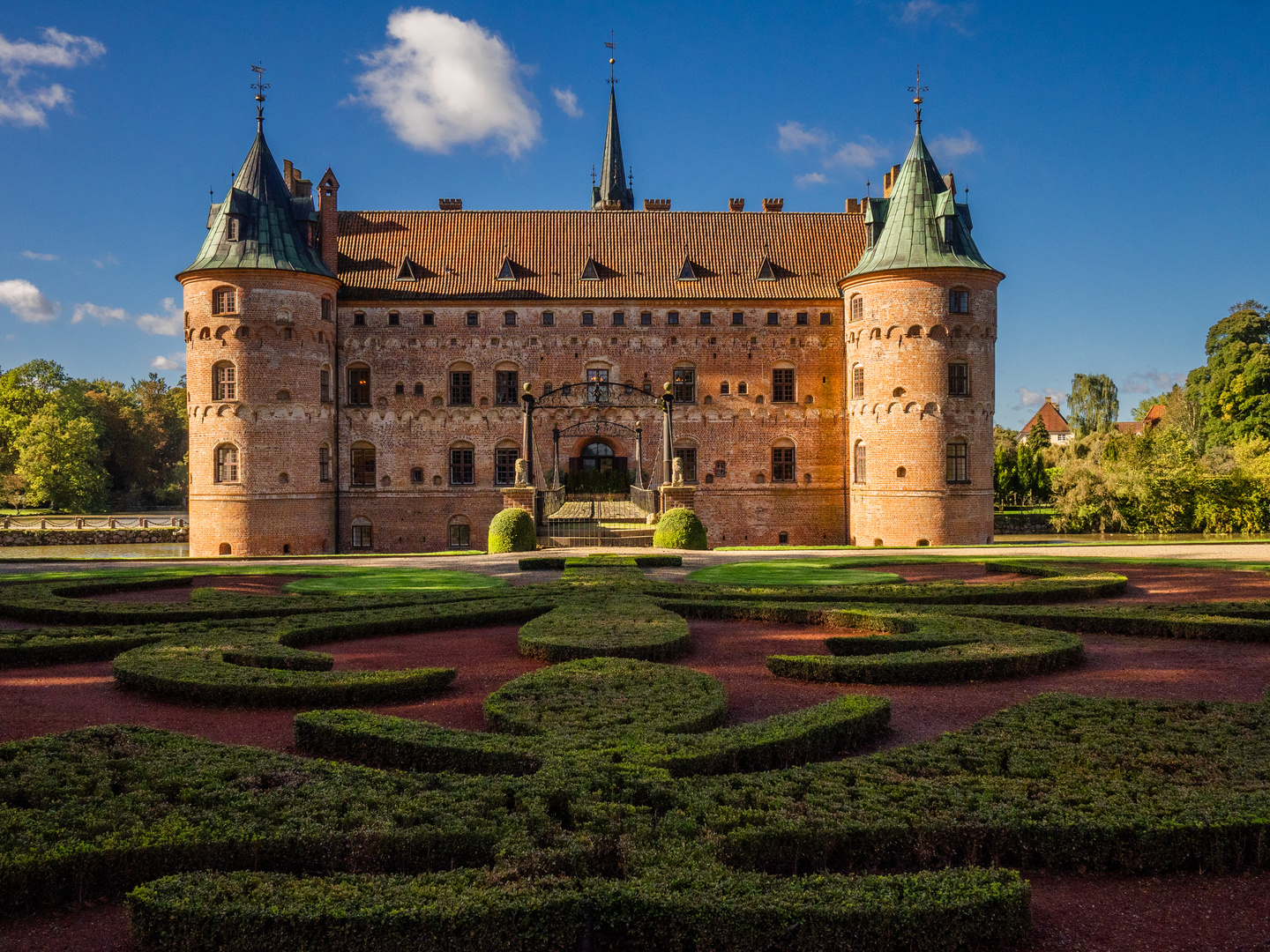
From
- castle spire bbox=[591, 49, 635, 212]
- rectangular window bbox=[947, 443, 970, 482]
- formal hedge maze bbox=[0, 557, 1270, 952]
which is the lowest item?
formal hedge maze bbox=[0, 557, 1270, 952]

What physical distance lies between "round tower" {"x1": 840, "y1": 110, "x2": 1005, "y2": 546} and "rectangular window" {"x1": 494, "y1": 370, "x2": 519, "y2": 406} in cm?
1347

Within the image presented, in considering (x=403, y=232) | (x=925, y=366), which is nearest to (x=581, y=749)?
(x=925, y=366)

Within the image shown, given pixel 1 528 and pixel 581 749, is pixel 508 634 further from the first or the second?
pixel 1 528

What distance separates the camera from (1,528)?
41531 millimetres

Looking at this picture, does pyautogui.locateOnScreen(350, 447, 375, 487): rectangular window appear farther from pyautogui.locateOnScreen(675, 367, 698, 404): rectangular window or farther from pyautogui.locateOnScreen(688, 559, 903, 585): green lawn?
pyautogui.locateOnScreen(688, 559, 903, 585): green lawn

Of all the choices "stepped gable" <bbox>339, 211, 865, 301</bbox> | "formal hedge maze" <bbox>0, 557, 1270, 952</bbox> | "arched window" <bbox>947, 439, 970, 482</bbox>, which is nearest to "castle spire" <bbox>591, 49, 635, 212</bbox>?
"stepped gable" <bbox>339, 211, 865, 301</bbox>

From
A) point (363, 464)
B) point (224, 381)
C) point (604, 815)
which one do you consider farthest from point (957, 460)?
point (604, 815)

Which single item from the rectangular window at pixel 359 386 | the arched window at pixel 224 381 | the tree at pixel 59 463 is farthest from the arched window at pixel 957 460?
the tree at pixel 59 463

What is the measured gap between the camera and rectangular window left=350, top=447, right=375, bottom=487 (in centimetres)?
3422

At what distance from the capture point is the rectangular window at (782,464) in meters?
35.1

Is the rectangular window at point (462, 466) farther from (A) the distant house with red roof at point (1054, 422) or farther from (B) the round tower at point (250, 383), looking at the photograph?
(A) the distant house with red roof at point (1054, 422)

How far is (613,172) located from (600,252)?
627 inches

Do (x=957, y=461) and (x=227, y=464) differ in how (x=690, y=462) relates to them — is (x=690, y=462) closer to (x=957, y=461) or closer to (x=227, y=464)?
(x=957, y=461)

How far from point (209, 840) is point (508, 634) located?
23.0 feet
